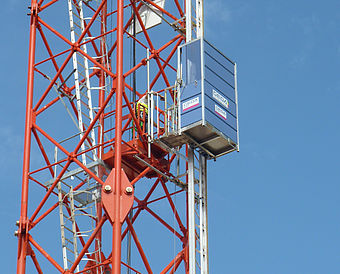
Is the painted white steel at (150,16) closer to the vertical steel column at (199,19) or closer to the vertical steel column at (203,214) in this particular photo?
the vertical steel column at (199,19)

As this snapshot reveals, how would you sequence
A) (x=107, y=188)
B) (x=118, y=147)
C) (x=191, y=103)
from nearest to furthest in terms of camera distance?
(x=107, y=188) → (x=118, y=147) → (x=191, y=103)

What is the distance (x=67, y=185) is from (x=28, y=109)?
3422mm

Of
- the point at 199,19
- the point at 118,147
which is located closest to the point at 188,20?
the point at 199,19

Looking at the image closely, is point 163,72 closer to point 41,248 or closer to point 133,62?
point 133,62

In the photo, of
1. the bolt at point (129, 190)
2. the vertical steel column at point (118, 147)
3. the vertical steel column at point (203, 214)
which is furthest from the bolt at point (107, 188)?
the vertical steel column at point (203, 214)

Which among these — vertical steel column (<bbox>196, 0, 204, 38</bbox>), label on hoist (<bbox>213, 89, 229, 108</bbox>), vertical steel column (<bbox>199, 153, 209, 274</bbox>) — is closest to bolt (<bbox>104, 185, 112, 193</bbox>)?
vertical steel column (<bbox>199, 153, 209, 274</bbox>)

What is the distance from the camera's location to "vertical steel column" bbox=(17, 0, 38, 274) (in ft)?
173

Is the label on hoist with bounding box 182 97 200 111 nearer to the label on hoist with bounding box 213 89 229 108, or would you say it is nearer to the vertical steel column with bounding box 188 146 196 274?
the label on hoist with bounding box 213 89 229 108

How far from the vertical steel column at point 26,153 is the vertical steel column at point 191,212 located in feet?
20.9

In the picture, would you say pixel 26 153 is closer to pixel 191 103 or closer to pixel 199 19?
pixel 191 103

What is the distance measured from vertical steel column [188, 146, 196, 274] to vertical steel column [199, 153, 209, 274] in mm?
313

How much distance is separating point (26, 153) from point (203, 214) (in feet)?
24.1

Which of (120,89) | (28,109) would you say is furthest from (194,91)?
(28,109)

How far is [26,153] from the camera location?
54156mm
